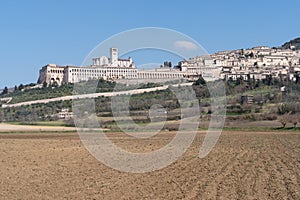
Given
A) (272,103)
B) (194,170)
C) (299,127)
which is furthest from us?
(272,103)

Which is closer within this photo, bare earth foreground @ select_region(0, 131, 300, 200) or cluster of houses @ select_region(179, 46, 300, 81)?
bare earth foreground @ select_region(0, 131, 300, 200)

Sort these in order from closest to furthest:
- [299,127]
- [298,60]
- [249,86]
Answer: [299,127] < [249,86] < [298,60]

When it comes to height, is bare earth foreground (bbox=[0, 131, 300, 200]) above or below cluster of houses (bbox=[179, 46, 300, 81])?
below

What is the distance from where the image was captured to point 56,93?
4838 inches

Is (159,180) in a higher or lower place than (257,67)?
lower

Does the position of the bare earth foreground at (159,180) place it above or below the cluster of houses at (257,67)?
below

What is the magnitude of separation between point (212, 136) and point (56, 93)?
274 feet

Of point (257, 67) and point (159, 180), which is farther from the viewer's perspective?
point (257, 67)

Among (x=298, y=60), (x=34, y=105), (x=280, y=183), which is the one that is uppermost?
(x=298, y=60)

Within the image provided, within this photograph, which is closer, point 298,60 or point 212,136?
point 212,136

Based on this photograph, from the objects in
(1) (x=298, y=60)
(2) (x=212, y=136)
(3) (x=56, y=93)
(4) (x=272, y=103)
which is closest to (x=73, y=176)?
(2) (x=212, y=136)

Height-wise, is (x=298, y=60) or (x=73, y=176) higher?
(x=298, y=60)

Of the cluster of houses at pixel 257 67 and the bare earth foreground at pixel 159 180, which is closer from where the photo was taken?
the bare earth foreground at pixel 159 180

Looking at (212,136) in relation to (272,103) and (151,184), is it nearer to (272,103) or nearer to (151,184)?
(151,184)
